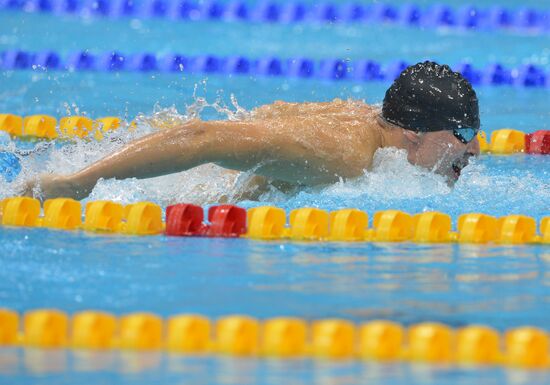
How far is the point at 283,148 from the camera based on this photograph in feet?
14.2

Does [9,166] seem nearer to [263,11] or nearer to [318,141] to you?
[318,141]

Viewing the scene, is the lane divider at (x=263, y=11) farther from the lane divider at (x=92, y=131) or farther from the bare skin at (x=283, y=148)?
the bare skin at (x=283, y=148)

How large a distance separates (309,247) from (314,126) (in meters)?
0.64

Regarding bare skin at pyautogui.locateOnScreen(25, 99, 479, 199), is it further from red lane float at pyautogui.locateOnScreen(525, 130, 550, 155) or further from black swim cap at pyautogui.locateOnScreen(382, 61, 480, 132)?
red lane float at pyautogui.locateOnScreen(525, 130, 550, 155)

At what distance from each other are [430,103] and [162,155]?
1.08 m

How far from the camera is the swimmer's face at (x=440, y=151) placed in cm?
455

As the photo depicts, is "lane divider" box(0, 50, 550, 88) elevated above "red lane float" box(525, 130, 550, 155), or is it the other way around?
"lane divider" box(0, 50, 550, 88)

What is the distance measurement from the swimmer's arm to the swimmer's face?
70 centimetres

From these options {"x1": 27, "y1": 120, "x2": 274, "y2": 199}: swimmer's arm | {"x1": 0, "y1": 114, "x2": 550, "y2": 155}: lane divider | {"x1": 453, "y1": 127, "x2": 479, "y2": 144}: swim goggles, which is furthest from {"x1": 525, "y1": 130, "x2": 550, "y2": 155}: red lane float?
{"x1": 27, "y1": 120, "x2": 274, "y2": 199}: swimmer's arm

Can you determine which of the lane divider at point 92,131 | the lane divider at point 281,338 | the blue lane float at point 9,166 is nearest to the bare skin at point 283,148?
the blue lane float at point 9,166

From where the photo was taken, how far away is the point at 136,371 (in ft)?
8.69

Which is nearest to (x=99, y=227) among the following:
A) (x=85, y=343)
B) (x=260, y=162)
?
(x=260, y=162)

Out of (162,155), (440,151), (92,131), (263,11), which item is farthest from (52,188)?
(263,11)

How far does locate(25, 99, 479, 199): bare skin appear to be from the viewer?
13.8 ft
